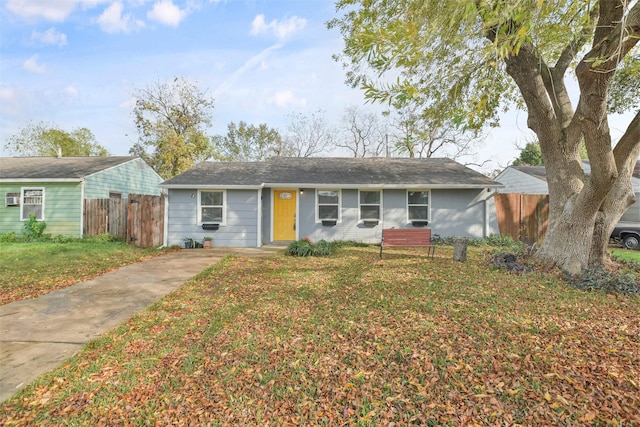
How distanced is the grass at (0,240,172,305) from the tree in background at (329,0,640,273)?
22.8 feet

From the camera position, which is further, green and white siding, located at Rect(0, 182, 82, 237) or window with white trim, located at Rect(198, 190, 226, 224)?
green and white siding, located at Rect(0, 182, 82, 237)

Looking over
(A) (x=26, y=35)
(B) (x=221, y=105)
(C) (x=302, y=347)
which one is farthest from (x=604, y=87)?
(B) (x=221, y=105)

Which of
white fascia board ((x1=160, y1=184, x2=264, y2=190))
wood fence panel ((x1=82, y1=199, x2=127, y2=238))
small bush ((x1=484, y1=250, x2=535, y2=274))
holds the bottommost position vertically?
small bush ((x1=484, y1=250, x2=535, y2=274))

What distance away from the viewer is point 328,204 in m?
11.5

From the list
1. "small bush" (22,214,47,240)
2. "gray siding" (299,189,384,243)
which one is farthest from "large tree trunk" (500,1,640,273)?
"small bush" (22,214,47,240)

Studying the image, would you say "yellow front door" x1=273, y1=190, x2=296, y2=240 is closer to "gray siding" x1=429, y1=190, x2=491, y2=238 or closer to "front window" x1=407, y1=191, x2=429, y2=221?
"front window" x1=407, y1=191, x2=429, y2=221

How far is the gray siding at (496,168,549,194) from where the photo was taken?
52.1 ft

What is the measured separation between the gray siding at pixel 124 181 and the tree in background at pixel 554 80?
11.3 meters

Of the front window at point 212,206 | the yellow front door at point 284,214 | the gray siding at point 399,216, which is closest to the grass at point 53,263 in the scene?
the front window at point 212,206

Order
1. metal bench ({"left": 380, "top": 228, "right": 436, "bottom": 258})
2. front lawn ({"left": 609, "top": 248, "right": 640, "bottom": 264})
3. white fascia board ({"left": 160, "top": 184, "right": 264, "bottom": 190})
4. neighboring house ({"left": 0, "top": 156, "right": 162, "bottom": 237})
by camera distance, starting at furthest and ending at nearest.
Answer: neighboring house ({"left": 0, "top": 156, "right": 162, "bottom": 237}), white fascia board ({"left": 160, "top": 184, "right": 264, "bottom": 190}), metal bench ({"left": 380, "top": 228, "right": 436, "bottom": 258}), front lawn ({"left": 609, "top": 248, "right": 640, "bottom": 264})

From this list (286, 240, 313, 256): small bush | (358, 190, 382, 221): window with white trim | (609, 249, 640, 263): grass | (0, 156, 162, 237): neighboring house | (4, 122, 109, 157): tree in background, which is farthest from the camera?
(4, 122, 109, 157): tree in background

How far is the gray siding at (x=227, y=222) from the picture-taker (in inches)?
415

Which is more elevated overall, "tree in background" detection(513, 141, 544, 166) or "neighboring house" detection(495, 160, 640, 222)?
"tree in background" detection(513, 141, 544, 166)

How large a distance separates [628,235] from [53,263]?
19.7 meters
